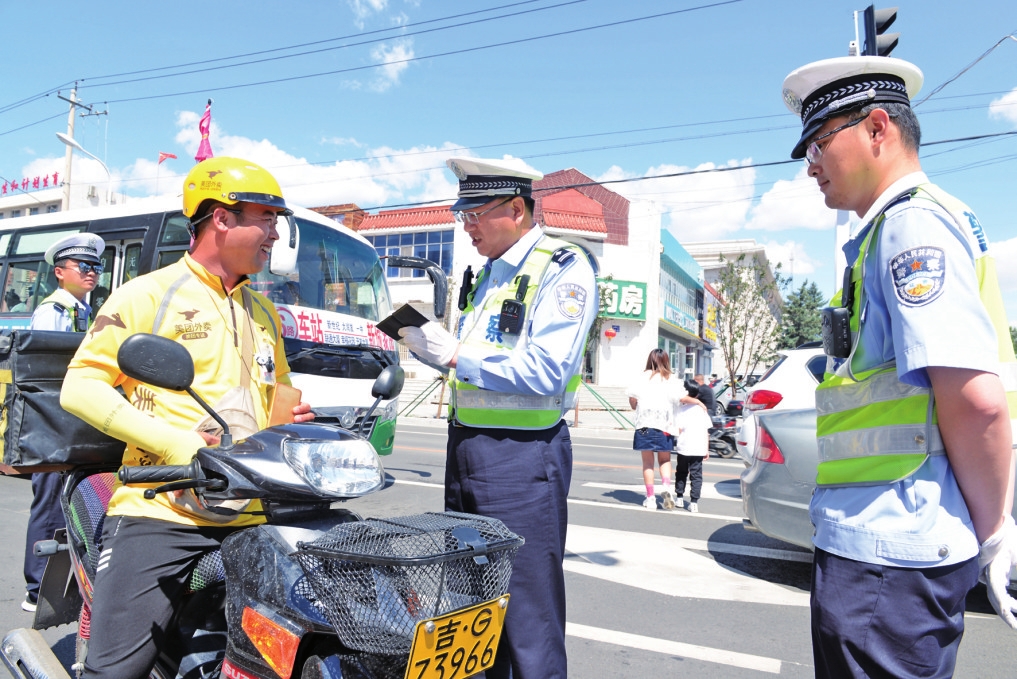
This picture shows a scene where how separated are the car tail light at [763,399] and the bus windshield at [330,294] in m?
3.92

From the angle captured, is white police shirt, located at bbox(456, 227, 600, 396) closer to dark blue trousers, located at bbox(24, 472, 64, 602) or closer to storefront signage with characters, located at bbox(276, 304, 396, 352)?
dark blue trousers, located at bbox(24, 472, 64, 602)

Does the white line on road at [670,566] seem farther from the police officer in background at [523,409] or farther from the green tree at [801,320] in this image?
the green tree at [801,320]

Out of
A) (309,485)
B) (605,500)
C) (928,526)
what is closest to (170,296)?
(309,485)

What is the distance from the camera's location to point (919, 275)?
1.53 metres

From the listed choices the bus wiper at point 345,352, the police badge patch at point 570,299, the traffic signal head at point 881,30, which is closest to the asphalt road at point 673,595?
the police badge patch at point 570,299

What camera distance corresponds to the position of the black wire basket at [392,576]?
1462mm

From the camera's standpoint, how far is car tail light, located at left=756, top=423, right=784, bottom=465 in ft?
16.5

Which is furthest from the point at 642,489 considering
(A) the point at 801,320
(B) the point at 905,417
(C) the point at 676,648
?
(A) the point at 801,320

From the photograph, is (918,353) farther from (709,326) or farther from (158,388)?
(709,326)

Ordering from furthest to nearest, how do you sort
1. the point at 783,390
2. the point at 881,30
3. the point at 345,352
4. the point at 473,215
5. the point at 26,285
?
the point at 26,285 < the point at 881,30 < the point at 345,352 < the point at 783,390 < the point at 473,215

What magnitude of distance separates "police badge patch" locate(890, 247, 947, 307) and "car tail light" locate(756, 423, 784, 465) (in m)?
3.71

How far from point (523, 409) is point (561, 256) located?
552 mm

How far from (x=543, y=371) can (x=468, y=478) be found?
0.44 m

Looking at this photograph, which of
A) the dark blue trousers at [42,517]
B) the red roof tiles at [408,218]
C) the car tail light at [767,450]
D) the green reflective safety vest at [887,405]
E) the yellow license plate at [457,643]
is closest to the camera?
the yellow license plate at [457,643]
